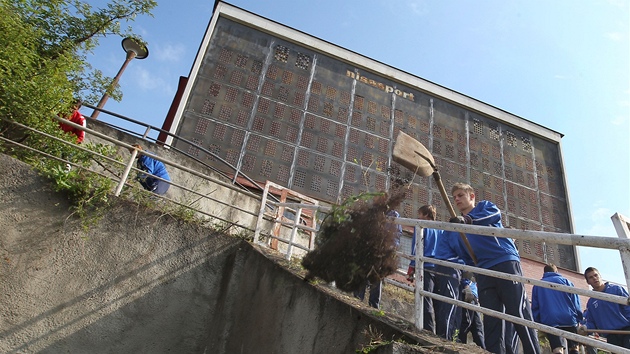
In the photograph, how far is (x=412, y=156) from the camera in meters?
4.86

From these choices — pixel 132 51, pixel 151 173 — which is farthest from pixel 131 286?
pixel 132 51

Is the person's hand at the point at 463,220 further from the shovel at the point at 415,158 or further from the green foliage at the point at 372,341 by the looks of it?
the green foliage at the point at 372,341

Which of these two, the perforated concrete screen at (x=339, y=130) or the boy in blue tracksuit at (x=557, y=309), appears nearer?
the boy in blue tracksuit at (x=557, y=309)

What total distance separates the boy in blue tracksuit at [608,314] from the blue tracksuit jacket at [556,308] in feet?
0.70

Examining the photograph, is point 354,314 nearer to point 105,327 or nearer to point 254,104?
point 105,327

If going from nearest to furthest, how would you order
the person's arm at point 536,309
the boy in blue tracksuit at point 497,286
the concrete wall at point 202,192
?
1. the boy in blue tracksuit at point 497,286
2. the person's arm at point 536,309
3. the concrete wall at point 202,192

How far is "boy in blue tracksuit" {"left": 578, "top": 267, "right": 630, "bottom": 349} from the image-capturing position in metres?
4.80

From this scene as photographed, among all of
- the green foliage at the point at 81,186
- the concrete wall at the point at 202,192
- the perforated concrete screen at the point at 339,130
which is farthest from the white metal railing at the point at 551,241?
the perforated concrete screen at the point at 339,130

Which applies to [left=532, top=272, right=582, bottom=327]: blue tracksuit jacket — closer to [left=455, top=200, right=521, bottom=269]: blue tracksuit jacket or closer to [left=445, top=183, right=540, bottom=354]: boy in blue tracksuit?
[left=445, top=183, right=540, bottom=354]: boy in blue tracksuit

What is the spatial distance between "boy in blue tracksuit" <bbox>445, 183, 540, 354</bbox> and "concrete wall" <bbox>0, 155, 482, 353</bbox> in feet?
4.80

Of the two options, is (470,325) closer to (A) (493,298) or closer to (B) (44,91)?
(A) (493,298)

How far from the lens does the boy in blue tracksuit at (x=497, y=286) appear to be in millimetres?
3432

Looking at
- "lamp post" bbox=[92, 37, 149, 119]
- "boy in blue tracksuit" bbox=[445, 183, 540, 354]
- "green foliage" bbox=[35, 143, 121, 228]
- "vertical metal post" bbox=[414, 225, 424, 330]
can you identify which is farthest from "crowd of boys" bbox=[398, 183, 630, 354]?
"lamp post" bbox=[92, 37, 149, 119]

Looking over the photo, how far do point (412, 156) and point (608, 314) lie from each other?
2.96 metres
